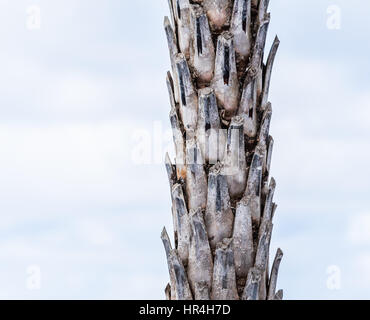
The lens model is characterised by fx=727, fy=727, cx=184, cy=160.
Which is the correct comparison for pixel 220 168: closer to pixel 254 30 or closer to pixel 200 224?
pixel 200 224

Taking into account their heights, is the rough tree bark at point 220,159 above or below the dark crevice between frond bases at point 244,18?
below

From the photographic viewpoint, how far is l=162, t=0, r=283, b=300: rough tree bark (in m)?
4.99

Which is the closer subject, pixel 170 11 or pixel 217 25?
pixel 217 25

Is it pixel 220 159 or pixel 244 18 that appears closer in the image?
pixel 220 159

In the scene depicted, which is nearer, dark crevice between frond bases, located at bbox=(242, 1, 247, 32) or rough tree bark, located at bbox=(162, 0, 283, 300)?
rough tree bark, located at bbox=(162, 0, 283, 300)

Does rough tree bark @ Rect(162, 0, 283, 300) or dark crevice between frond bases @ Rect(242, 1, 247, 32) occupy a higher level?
dark crevice between frond bases @ Rect(242, 1, 247, 32)

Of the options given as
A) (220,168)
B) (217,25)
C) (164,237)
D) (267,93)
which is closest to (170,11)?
(217,25)

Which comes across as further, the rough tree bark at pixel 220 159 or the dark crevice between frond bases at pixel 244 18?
the dark crevice between frond bases at pixel 244 18

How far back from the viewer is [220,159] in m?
5.10

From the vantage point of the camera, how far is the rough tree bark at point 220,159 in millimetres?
4988

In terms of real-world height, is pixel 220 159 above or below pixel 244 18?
below
